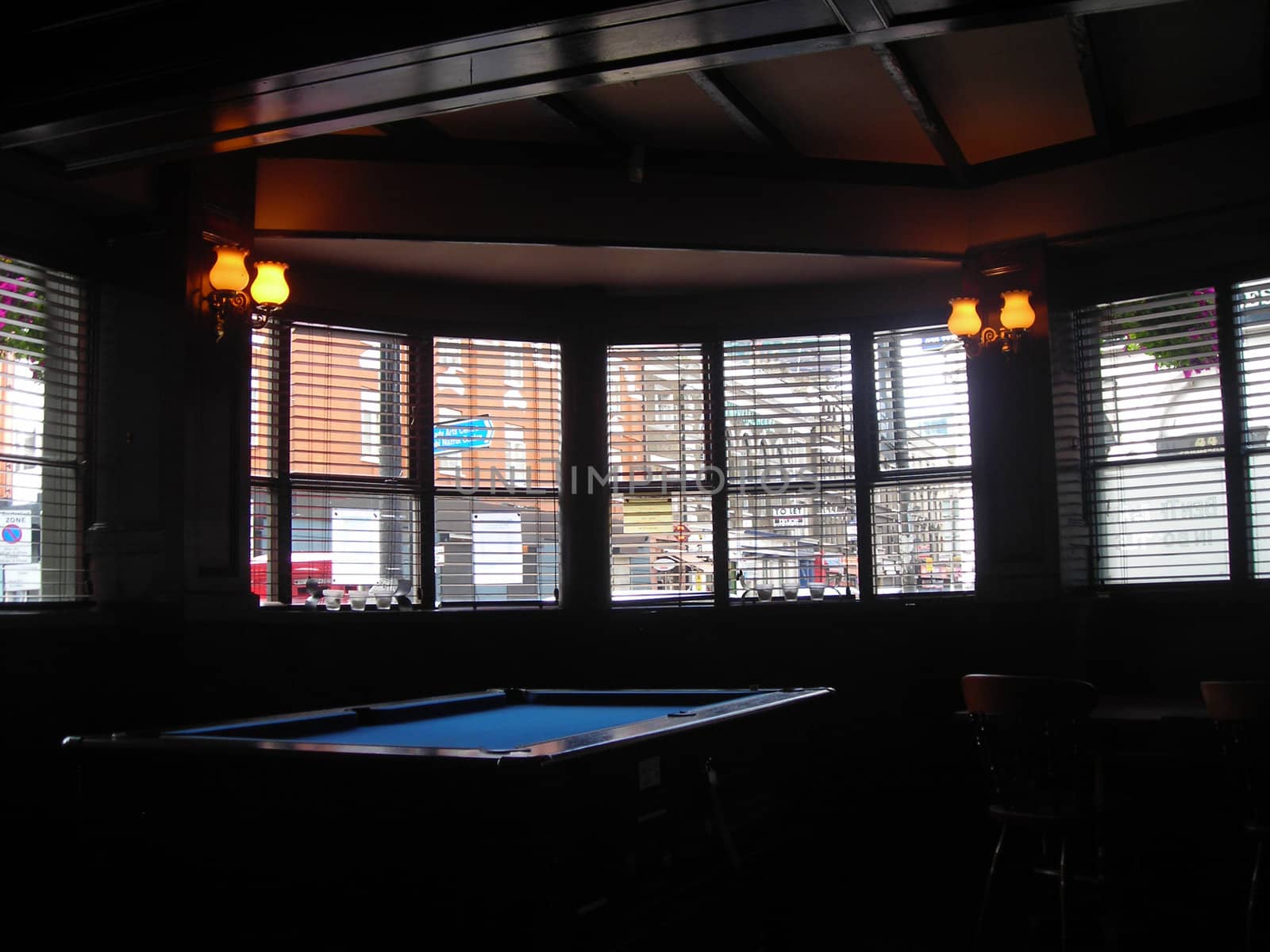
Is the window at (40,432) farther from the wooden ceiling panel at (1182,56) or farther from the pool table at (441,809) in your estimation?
the wooden ceiling panel at (1182,56)

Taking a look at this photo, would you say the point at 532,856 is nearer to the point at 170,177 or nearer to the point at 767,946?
the point at 767,946

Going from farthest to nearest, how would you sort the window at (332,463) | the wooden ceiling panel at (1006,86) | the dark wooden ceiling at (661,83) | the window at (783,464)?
1. the window at (783,464)
2. the window at (332,463)
3. the wooden ceiling panel at (1006,86)
4. the dark wooden ceiling at (661,83)

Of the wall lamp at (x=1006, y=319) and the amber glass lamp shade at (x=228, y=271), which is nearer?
the amber glass lamp shade at (x=228, y=271)

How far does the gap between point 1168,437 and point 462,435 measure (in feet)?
12.7

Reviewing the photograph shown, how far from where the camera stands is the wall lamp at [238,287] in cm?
510

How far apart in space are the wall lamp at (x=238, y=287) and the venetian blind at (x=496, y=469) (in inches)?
61.6

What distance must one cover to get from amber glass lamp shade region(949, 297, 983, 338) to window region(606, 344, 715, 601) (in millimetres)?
1701

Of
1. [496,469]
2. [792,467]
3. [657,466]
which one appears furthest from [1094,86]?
[496,469]

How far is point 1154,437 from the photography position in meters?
5.87

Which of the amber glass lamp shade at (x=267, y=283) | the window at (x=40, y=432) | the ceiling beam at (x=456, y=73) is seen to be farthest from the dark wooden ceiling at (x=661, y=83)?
the amber glass lamp shade at (x=267, y=283)

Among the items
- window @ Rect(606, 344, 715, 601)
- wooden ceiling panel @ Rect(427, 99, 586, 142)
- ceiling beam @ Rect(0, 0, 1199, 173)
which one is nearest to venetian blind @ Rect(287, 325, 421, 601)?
window @ Rect(606, 344, 715, 601)

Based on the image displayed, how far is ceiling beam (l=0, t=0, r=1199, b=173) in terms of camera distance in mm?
3410

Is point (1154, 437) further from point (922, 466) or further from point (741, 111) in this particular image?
point (741, 111)

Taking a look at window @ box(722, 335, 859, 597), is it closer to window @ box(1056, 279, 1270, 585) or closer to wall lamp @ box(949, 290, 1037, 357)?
wall lamp @ box(949, 290, 1037, 357)
